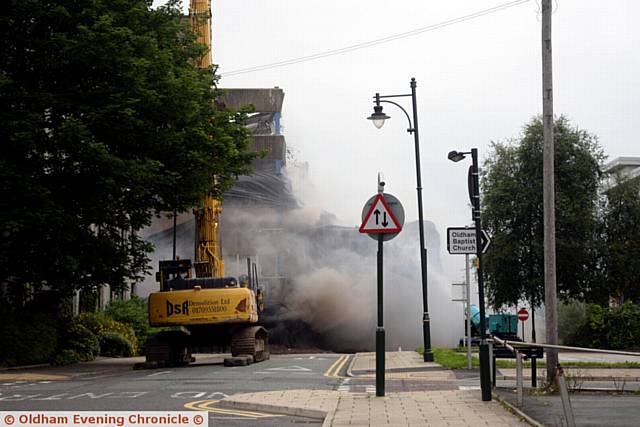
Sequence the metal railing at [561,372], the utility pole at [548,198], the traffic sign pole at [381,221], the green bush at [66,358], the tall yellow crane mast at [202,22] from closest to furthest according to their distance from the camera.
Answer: the metal railing at [561,372], the traffic sign pole at [381,221], the utility pole at [548,198], the green bush at [66,358], the tall yellow crane mast at [202,22]

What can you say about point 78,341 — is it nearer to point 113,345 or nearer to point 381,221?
point 113,345

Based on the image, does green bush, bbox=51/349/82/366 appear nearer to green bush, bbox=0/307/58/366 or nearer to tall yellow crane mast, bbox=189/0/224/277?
green bush, bbox=0/307/58/366

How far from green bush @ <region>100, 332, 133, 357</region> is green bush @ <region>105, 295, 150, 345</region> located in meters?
4.75

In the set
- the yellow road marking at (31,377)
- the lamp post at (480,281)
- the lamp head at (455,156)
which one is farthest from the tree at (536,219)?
the lamp post at (480,281)

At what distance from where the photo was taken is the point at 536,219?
49031 mm

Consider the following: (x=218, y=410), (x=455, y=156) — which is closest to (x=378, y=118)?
(x=455, y=156)

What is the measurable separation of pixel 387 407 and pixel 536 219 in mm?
36664

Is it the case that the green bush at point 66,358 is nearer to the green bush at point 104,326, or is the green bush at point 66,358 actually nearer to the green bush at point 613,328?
the green bush at point 104,326

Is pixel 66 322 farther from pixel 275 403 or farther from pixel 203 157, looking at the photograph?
pixel 275 403

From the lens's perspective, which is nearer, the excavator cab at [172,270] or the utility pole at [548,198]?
the utility pole at [548,198]

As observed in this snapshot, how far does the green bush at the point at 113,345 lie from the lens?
40344mm

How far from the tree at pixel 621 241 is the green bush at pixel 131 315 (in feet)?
73.7

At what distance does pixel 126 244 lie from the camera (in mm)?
32219

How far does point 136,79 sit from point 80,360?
11.5 meters
